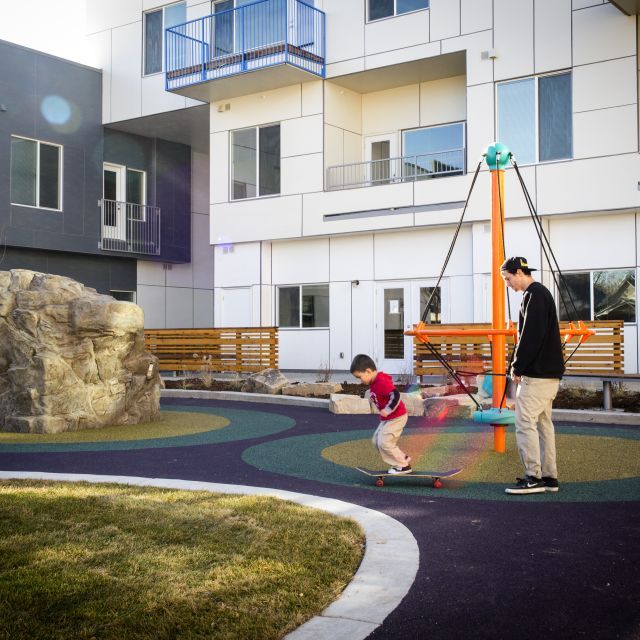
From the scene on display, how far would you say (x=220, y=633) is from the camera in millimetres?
3984

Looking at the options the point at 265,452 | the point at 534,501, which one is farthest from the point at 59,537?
the point at 265,452

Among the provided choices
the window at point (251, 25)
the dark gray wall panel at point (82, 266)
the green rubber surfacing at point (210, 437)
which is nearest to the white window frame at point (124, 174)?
the dark gray wall panel at point (82, 266)

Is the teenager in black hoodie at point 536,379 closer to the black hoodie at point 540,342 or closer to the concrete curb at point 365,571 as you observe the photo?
the black hoodie at point 540,342

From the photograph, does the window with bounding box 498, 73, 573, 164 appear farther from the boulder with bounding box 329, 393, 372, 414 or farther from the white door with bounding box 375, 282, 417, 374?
the boulder with bounding box 329, 393, 372, 414

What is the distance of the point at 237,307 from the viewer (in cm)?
2811

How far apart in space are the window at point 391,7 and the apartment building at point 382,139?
61mm

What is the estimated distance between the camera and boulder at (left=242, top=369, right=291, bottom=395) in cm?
1892

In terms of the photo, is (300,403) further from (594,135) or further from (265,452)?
(594,135)

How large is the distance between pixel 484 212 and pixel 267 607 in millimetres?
19546

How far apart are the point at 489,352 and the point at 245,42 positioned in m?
13.3

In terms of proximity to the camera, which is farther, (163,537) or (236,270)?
(236,270)

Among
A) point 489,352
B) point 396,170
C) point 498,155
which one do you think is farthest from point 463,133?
point 498,155

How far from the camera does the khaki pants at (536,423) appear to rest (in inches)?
300

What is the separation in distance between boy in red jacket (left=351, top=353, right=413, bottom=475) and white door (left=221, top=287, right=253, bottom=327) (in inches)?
764
